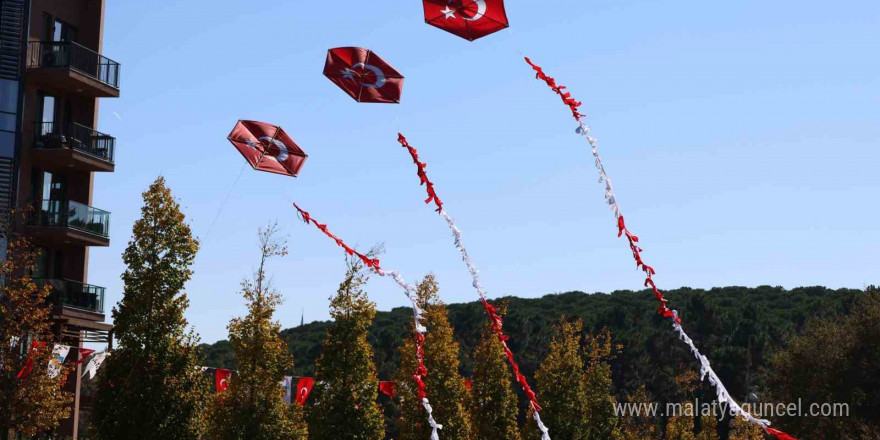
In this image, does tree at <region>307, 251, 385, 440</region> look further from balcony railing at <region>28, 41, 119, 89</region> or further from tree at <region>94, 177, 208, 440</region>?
balcony railing at <region>28, 41, 119, 89</region>

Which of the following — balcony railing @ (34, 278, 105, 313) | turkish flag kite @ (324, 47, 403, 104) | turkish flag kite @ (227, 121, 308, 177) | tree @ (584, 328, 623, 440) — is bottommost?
tree @ (584, 328, 623, 440)

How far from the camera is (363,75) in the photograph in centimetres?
2798

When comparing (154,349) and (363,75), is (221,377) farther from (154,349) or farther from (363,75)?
(363,75)

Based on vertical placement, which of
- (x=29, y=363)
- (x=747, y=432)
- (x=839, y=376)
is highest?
(x=839, y=376)

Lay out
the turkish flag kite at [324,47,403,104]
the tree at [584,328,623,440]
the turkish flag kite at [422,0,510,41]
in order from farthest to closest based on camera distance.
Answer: the tree at [584,328,623,440]
the turkish flag kite at [324,47,403,104]
the turkish flag kite at [422,0,510,41]

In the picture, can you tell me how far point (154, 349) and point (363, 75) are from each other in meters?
12.7

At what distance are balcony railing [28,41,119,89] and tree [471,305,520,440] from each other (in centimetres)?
1978

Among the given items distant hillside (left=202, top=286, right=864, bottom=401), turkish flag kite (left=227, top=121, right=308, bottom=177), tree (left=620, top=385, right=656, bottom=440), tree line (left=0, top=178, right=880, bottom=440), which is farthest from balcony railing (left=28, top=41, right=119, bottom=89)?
distant hillside (left=202, top=286, right=864, bottom=401)

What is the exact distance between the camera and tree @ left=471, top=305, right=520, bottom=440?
4631cm

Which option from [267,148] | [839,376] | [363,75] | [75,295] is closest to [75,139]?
[75,295]

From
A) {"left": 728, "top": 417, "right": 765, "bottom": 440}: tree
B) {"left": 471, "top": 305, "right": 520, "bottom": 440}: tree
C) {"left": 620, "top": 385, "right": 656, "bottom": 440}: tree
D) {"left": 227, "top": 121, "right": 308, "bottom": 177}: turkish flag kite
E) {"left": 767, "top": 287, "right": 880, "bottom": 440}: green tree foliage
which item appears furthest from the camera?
{"left": 620, "top": 385, "right": 656, "bottom": 440}: tree

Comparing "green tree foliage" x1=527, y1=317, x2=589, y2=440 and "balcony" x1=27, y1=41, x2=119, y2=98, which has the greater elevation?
"balcony" x1=27, y1=41, x2=119, y2=98

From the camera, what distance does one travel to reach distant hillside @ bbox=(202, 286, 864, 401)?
9225cm

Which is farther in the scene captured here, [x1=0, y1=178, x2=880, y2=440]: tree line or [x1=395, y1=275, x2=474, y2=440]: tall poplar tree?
[x1=395, y1=275, x2=474, y2=440]: tall poplar tree
